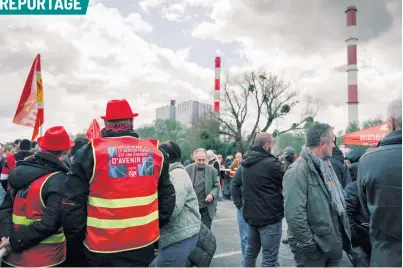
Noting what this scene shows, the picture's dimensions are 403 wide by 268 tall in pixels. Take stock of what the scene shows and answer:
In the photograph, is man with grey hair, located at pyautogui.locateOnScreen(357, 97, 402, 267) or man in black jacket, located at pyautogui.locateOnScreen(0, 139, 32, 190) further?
man in black jacket, located at pyautogui.locateOnScreen(0, 139, 32, 190)

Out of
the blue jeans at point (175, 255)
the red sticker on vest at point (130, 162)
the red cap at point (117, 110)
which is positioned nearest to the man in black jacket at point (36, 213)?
the red sticker on vest at point (130, 162)

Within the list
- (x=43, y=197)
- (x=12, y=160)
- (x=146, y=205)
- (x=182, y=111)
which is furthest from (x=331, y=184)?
(x=182, y=111)

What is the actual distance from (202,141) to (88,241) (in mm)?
36357

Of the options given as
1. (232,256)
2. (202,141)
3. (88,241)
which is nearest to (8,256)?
(88,241)

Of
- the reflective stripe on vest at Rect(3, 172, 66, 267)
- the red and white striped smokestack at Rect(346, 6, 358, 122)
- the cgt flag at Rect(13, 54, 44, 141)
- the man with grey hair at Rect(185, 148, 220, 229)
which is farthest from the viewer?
the red and white striped smokestack at Rect(346, 6, 358, 122)

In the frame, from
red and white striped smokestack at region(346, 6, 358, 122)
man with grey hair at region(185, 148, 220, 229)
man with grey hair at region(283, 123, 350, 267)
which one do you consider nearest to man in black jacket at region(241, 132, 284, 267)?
man with grey hair at region(283, 123, 350, 267)

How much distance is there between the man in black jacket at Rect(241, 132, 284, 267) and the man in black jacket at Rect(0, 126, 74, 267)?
2079 mm

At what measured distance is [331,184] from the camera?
3016 millimetres

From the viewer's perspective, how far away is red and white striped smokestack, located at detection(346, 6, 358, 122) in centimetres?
3928

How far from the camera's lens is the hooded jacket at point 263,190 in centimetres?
382

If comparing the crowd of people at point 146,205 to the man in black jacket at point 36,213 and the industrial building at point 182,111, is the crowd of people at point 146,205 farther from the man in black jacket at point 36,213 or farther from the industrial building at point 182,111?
the industrial building at point 182,111

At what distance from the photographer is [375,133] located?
35.1ft

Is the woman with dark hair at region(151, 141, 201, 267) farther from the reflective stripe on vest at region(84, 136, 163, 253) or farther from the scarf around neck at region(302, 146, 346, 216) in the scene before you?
the scarf around neck at region(302, 146, 346, 216)

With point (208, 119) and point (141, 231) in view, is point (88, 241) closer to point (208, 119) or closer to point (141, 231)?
point (141, 231)
